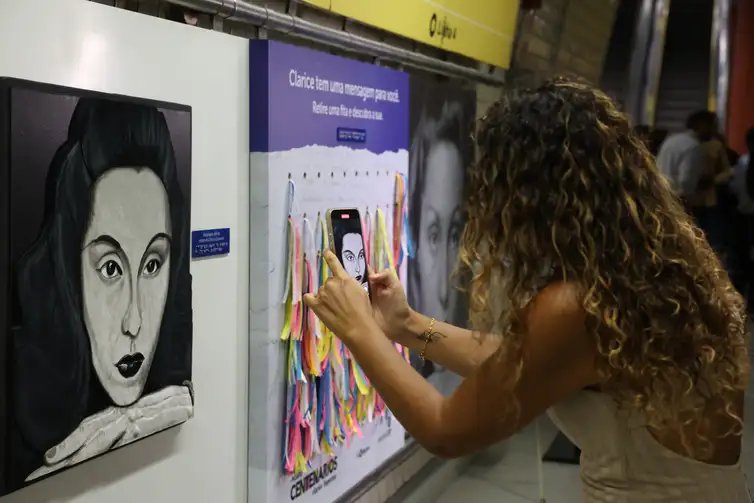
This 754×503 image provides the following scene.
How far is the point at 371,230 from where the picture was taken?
3.04 meters

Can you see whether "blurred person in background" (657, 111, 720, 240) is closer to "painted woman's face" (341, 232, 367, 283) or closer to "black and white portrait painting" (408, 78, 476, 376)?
"black and white portrait painting" (408, 78, 476, 376)

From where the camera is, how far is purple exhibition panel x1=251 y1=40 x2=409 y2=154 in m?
2.39

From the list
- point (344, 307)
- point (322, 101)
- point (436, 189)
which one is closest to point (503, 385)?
point (344, 307)

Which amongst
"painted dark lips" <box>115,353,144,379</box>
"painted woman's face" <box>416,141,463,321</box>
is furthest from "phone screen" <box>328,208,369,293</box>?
"painted woman's face" <box>416,141,463,321</box>

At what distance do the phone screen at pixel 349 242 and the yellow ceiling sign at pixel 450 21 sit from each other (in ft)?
2.18

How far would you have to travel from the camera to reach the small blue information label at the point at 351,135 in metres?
2.81

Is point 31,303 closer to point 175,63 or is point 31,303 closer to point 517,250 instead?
point 175,63

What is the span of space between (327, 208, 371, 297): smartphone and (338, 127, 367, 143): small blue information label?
→ 37 centimetres

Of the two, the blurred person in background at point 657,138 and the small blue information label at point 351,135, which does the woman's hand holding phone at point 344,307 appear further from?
the blurred person in background at point 657,138

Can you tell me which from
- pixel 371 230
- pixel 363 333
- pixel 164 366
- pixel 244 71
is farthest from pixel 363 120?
pixel 363 333

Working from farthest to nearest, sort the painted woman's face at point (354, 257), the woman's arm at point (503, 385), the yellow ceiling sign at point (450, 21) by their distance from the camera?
the yellow ceiling sign at point (450, 21)
the painted woman's face at point (354, 257)
the woman's arm at point (503, 385)

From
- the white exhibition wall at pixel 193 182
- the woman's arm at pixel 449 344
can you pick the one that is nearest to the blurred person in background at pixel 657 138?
the white exhibition wall at pixel 193 182

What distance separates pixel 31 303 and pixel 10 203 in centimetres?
20

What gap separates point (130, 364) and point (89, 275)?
0.82 ft
